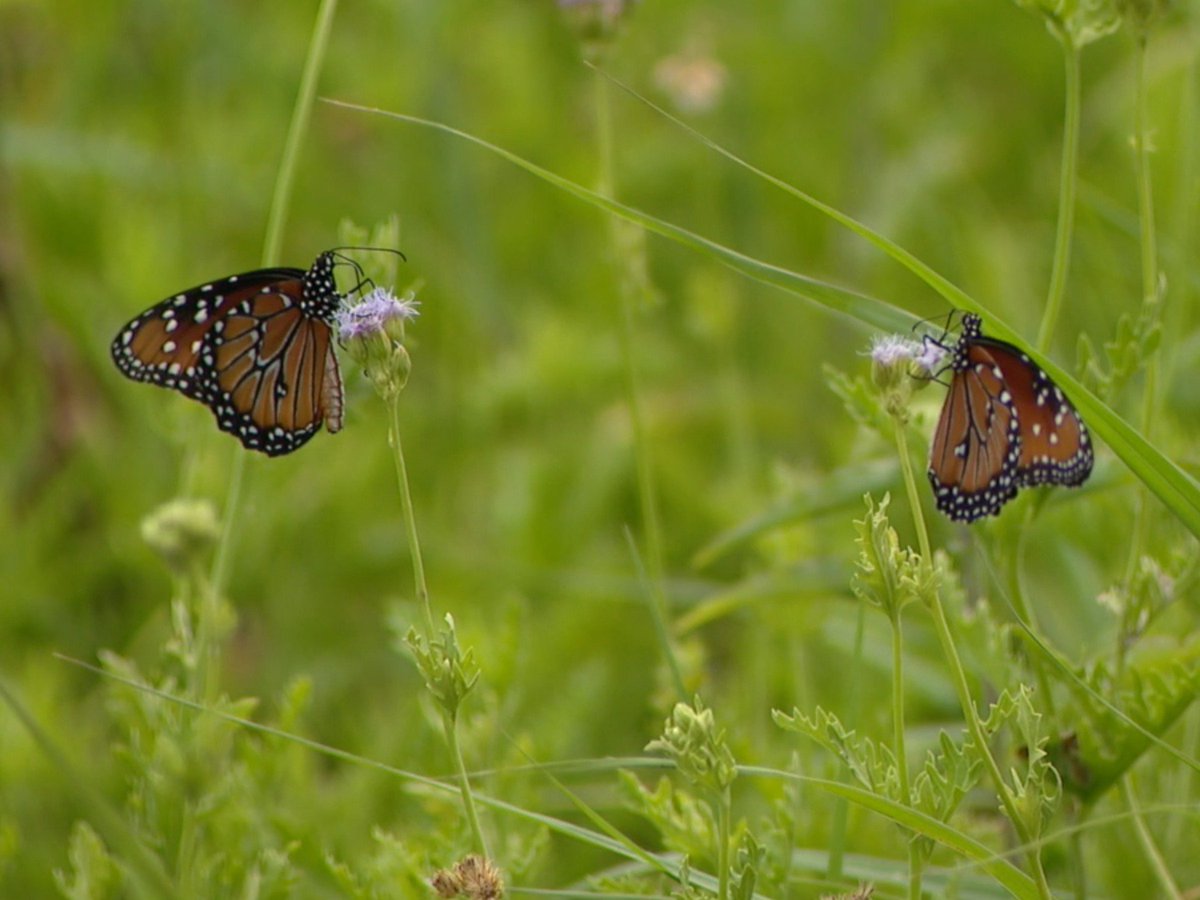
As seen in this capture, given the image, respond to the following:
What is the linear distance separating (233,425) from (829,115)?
2.84m

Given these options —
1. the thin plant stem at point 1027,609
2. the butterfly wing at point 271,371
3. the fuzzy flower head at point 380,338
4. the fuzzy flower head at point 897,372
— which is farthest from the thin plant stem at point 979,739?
the butterfly wing at point 271,371

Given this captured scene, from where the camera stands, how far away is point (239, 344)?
2.14 meters

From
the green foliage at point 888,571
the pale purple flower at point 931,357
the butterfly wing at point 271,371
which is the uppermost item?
the pale purple flower at point 931,357

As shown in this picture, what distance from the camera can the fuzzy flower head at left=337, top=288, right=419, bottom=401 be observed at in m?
1.53

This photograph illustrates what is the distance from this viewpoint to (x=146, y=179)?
12.5 feet

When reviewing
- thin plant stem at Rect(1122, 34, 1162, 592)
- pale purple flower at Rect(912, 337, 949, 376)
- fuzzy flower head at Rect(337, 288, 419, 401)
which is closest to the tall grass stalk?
thin plant stem at Rect(1122, 34, 1162, 592)

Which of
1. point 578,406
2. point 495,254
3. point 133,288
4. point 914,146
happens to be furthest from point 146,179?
point 914,146

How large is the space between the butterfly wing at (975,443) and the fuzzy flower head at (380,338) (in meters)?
0.54

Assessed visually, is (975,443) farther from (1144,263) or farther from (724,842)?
(724,842)

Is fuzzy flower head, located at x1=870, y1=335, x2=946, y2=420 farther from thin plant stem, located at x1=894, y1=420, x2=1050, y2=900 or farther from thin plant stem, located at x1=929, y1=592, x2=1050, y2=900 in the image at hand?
thin plant stem, located at x1=929, y1=592, x2=1050, y2=900

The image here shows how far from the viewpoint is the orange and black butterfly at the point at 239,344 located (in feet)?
6.51

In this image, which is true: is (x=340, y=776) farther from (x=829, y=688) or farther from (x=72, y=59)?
(x=72, y=59)

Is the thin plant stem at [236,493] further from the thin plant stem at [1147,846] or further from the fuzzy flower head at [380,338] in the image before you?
the thin plant stem at [1147,846]

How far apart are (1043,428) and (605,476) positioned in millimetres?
1810
